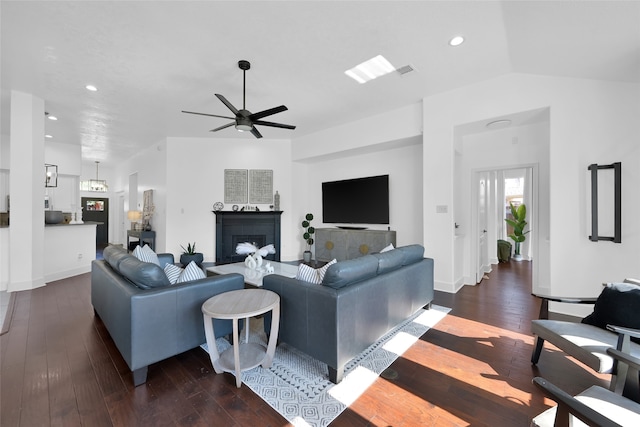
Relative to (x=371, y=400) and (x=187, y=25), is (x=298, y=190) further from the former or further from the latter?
(x=371, y=400)

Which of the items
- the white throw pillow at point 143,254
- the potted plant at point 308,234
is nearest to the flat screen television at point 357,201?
the potted plant at point 308,234

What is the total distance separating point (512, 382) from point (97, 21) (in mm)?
4765

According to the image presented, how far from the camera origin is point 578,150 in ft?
10.2

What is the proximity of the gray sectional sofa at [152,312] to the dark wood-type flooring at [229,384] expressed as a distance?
211mm

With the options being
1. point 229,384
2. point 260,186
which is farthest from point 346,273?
point 260,186

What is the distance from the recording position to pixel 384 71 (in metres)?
3.50

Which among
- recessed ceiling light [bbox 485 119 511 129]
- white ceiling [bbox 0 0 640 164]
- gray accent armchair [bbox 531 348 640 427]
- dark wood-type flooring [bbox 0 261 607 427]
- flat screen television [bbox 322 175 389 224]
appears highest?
white ceiling [bbox 0 0 640 164]

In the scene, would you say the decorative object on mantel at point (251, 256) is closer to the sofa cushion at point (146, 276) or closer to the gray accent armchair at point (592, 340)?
the sofa cushion at point (146, 276)

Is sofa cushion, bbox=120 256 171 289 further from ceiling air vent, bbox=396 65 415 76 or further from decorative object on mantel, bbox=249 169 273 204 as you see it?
decorative object on mantel, bbox=249 169 273 204

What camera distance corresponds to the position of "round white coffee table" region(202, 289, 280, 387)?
1.85 meters

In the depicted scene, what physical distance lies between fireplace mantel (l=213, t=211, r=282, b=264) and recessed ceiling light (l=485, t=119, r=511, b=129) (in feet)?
14.8

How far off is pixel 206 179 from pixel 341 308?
5.54 meters

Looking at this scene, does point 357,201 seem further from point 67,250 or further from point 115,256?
point 67,250

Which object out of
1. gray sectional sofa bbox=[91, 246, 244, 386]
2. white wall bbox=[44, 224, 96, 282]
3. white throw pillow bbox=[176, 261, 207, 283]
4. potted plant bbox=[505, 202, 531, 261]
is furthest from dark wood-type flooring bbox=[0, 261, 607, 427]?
potted plant bbox=[505, 202, 531, 261]
